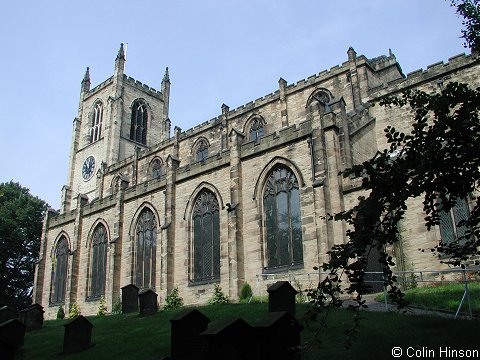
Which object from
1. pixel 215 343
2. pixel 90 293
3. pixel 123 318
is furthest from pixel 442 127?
pixel 90 293

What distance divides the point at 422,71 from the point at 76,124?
137ft

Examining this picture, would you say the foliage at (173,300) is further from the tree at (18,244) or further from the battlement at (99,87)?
the battlement at (99,87)

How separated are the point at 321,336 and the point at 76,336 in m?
8.27

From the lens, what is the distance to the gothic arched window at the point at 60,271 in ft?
115

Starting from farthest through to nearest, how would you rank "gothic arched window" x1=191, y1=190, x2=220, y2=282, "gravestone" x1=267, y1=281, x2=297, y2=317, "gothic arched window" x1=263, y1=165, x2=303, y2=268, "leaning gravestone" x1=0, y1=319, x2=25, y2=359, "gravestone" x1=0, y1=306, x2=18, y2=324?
"gothic arched window" x1=191, y1=190, x2=220, y2=282 < "gothic arched window" x1=263, y1=165, x2=303, y2=268 < "gravestone" x1=0, y1=306, x2=18, y2=324 < "leaning gravestone" x1=0, y1=319, x2=25, y2=359 < "gravestone" x1=267, y1=281, x2=297, y2=317

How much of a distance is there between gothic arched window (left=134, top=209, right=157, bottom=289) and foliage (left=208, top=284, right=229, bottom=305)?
6.12m

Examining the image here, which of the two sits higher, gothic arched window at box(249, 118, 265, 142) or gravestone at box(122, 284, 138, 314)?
gothic arched window at box(249, 118, 265, 142)

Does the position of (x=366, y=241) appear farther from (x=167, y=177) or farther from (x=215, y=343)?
(x=167, y=177)

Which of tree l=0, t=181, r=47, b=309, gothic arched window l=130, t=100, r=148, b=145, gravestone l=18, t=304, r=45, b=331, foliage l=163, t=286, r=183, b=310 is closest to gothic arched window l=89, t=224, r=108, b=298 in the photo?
foliage l=163, t=286, r=183, b=310

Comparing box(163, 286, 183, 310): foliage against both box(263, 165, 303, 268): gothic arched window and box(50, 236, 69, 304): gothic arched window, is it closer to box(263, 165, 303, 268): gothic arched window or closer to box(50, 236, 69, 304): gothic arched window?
box(263, 165, 303, 268): gothic arched window

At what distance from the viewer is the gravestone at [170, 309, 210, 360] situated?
32.6 ft

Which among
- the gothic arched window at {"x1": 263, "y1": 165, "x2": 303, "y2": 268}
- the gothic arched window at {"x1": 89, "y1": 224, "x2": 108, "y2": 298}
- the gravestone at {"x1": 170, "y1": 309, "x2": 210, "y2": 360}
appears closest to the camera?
the gravestone at {"x1": 170, "y1": 309, "x2": 210, "y2": 360}

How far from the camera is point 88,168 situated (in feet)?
171

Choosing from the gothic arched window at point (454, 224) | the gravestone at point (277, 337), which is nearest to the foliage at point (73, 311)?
the gothic arched window at point (454, 224)
